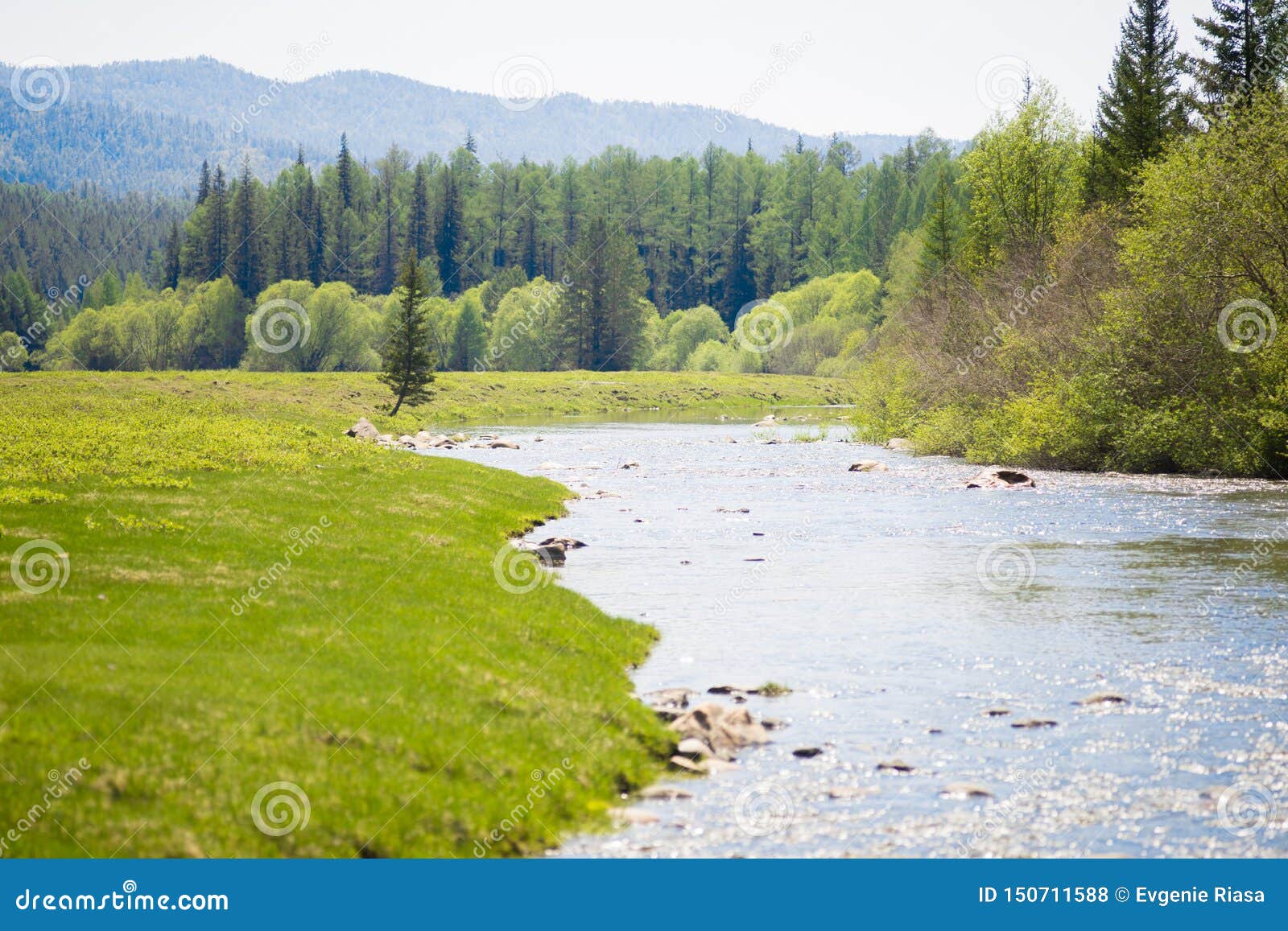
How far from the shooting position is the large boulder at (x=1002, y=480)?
1957 inches

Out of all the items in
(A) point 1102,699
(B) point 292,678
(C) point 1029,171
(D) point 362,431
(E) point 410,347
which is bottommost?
(D) point 362,431

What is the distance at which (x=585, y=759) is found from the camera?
1531 centimetres

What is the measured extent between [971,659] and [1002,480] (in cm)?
3105

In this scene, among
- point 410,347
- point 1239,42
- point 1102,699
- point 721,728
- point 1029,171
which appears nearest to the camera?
point 721,728

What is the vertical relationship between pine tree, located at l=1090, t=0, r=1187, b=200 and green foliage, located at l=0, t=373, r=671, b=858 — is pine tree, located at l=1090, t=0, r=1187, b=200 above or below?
above

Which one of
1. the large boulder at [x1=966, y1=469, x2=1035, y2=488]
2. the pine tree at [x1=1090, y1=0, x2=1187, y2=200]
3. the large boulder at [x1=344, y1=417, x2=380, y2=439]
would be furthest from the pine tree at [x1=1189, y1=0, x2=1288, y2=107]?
the large boulder at [x1=344, y1=417, x2=380, y2=439]

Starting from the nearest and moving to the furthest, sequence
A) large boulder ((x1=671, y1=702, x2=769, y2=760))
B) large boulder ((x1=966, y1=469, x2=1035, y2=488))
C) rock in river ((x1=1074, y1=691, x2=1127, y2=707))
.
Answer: large boulder ((x1=671, y1=702, x2=769, y2=760))
rock in river ((x1=1074, y1=691, x2=1127, y2=707))
large boulder ((x1=966, y1=469, x2=1035, y2=488))

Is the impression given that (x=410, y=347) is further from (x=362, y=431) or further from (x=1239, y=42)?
(x=1239, y=42)

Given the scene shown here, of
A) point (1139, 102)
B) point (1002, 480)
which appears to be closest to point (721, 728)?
point (1002, 480)

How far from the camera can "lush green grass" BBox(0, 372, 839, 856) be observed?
12.0m

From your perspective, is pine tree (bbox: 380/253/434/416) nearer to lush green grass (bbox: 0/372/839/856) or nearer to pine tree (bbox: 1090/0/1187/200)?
pine tree (bbox: 1090/0/1187/200)

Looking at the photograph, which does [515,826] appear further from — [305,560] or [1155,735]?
[305,560]

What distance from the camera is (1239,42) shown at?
213 feet

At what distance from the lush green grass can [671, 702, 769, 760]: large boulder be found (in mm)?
615
